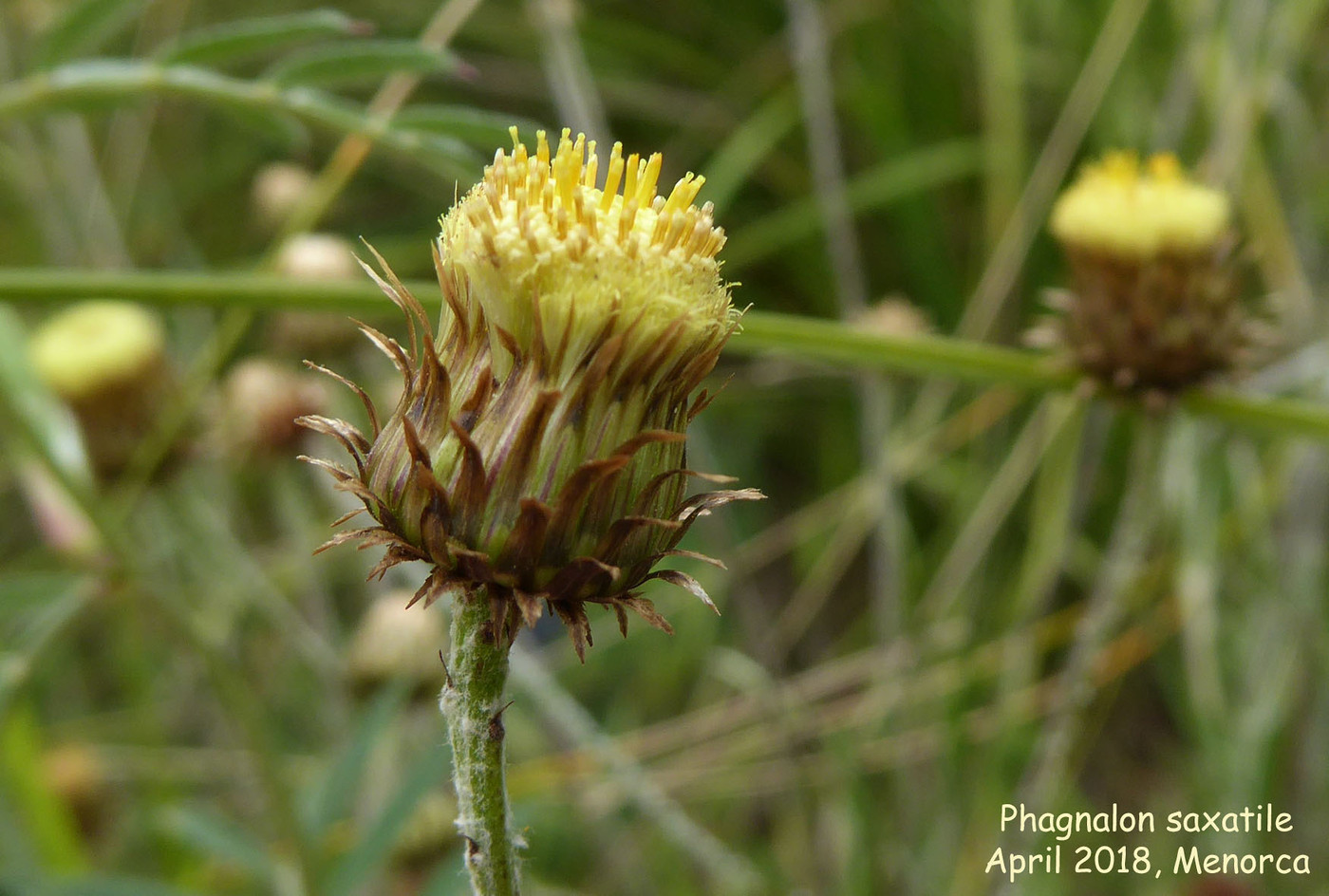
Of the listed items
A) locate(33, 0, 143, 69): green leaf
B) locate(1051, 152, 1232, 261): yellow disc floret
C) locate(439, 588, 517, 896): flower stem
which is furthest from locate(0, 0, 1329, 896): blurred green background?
locate(439, 588, 517, 896): flower stem

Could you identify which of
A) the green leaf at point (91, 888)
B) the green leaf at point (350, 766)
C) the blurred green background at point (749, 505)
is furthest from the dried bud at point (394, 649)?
the green leaf at point (91, 888)

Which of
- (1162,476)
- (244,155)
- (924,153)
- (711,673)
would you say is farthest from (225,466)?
(1162,476)

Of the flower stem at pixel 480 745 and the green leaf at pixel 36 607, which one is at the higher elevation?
the green leaf at pixel 36 607

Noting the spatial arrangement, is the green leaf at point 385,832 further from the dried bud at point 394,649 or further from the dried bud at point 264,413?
the dried bud at point 264,413

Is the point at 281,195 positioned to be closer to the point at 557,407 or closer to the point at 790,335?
the point at 790,335

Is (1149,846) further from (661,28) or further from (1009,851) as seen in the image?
(661,28)

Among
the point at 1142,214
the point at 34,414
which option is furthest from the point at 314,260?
the point at 1142,214
